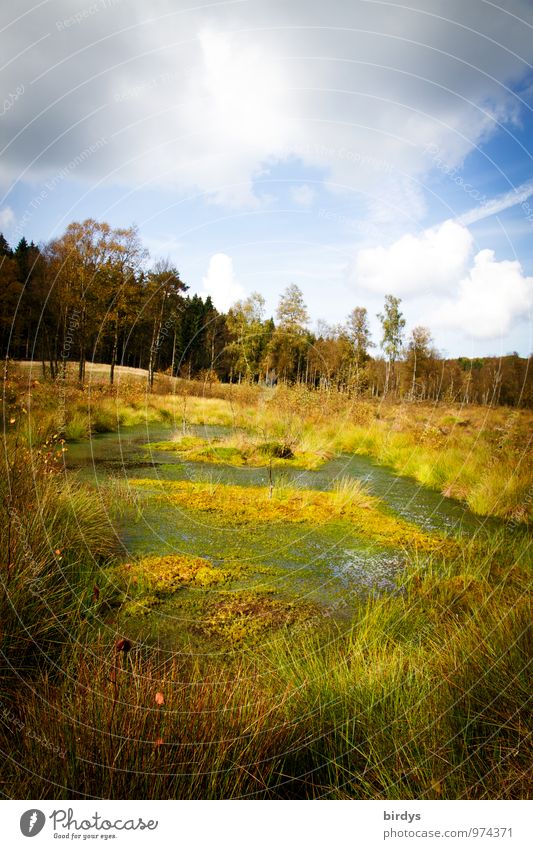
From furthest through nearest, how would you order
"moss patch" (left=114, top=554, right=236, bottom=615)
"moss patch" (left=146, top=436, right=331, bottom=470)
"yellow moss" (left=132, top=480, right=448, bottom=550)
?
"moss patch" (left=146, top=436, right=331, bottom=470) < "yellow moss" (left=132, top=480, right=448, bottom=550) < "moss patch" (left=114, top=554, right=236, bottom=615)

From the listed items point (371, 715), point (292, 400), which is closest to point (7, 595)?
point (371, 715)

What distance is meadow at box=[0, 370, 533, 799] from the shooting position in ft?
5.20

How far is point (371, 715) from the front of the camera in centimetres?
201

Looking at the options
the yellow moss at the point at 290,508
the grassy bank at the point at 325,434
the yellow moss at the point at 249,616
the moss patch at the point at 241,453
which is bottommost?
A: the yellow moss at the point at 249,616

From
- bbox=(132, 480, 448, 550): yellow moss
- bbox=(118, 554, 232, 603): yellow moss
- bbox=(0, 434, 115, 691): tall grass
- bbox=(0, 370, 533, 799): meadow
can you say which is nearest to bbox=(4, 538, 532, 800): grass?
bbox=(0, 370, 533, 799): meadow

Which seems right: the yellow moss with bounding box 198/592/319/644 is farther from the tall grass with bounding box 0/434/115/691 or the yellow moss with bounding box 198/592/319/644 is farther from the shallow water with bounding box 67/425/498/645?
the tall grass with bounding box 0/434/115/691

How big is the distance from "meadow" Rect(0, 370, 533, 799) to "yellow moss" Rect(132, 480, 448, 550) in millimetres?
55

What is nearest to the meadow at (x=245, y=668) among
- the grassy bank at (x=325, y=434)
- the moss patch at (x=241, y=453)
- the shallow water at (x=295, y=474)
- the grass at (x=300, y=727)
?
the grass at (x=300, y=727)
